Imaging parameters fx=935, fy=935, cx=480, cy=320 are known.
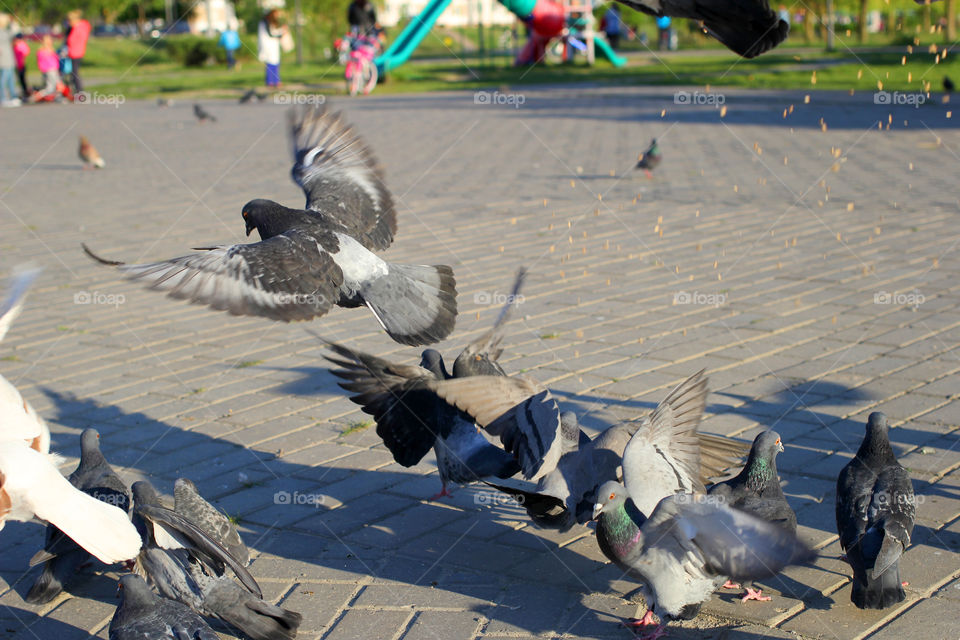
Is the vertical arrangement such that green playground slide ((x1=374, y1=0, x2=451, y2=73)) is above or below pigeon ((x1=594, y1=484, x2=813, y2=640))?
above

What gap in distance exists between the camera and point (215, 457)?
5191 mm

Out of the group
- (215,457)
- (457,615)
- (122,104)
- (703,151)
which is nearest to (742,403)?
(457,615)

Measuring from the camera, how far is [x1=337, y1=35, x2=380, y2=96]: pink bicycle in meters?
27.8

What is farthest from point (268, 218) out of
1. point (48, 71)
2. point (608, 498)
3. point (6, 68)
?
point (48, 71)

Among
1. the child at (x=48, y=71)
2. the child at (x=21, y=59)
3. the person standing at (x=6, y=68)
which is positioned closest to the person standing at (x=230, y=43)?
the child at (x=21, y=59)

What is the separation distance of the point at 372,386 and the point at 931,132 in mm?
14586

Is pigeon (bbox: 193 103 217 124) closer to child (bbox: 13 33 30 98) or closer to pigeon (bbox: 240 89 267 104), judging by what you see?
pigeon (bbox: 240 89 267 104)

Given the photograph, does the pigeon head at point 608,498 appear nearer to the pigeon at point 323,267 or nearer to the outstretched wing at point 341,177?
the pigeon at point 323,267

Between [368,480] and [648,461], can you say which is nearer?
[648,461]

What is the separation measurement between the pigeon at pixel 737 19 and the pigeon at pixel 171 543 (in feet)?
7.93

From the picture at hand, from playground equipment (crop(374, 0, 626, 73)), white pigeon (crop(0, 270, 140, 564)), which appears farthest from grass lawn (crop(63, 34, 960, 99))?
white pigeon (crop(0, 270, 140, 564))

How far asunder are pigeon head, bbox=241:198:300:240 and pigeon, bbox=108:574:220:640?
5.98 feet

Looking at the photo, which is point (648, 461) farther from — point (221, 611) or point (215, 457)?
point (215, 457)

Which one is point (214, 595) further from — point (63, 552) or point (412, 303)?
point (412, 303)
